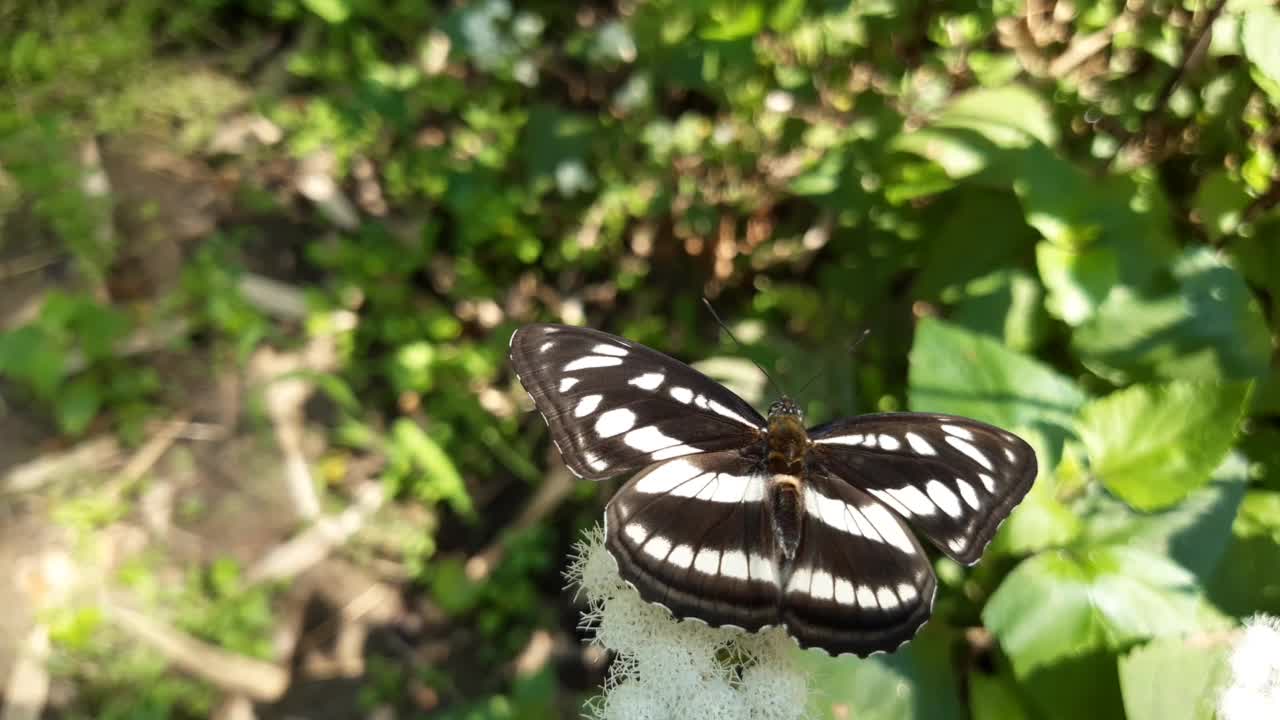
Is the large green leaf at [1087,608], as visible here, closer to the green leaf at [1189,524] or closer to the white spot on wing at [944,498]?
the green leaf at [1189,524]

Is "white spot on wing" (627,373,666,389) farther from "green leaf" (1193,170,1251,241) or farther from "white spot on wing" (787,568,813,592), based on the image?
"green leaf" (1193,170,1251,241)

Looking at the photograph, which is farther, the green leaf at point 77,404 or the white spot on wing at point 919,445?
the green leaf at point 77,404

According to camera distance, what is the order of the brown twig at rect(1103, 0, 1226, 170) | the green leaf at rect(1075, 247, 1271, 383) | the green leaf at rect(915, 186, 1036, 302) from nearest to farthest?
1. the green leaf at rect(1075, 247, 1271, 383)
2. the brown twig at rect(1103, 0, 1226, 170)
3. the green leaf at rect(915, 186, 1036, 302)

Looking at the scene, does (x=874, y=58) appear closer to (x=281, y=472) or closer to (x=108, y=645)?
(x=281, y=472)

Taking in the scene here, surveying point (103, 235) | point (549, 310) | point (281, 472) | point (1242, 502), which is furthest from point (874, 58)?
point (103, 235)

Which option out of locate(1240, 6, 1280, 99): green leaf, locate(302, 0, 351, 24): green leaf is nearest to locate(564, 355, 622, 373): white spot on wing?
locate(1240, 6, 1280, 99): green leaf

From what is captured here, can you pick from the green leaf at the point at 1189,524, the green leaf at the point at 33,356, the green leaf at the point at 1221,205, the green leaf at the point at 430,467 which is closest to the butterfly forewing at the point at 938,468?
the green leaf at the point at 1189,524

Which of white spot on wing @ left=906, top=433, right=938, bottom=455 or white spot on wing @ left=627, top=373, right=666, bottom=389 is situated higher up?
white spot on wing @ left=906, top=433, right=938, bottom=455
